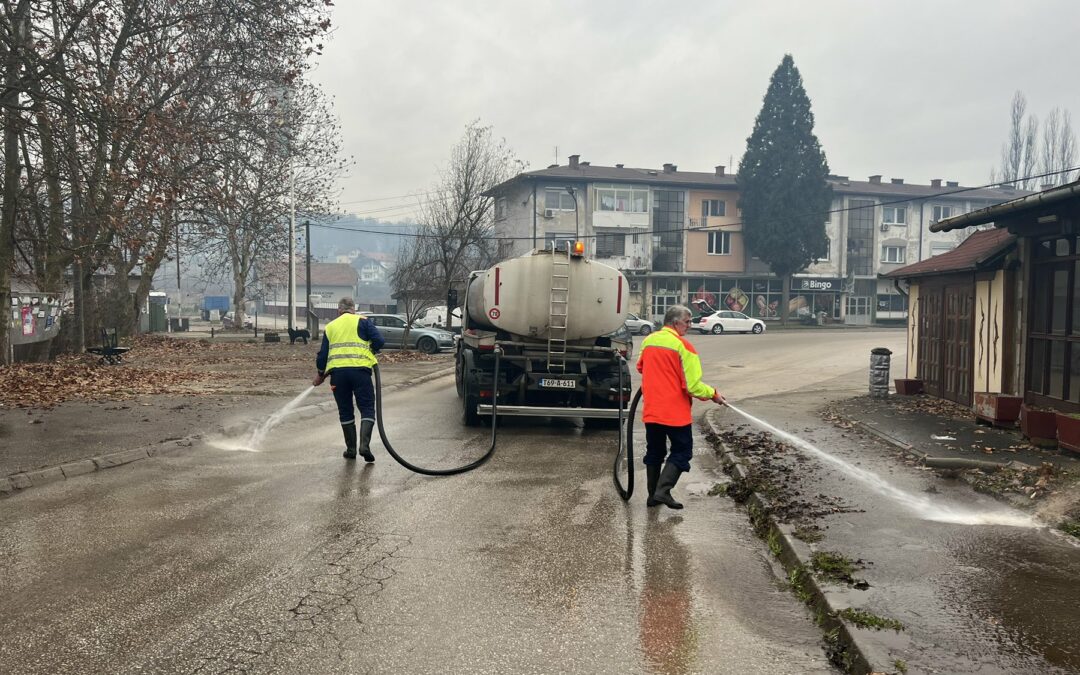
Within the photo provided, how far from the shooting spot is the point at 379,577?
17.1ft

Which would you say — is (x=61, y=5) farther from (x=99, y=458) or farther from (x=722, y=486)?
(x=722, y=486)

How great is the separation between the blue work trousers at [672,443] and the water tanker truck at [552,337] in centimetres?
407

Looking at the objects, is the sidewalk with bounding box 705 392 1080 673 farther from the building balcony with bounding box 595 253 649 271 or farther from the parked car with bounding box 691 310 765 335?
the building balcony with bounding box 595 253 649 271

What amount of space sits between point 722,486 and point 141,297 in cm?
2965

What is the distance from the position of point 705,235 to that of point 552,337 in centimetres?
4990

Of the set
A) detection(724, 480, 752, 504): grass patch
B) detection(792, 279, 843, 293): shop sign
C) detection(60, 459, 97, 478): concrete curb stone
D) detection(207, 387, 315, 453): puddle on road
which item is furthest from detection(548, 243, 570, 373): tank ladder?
detection(792, 279, 843, 293): shop sign

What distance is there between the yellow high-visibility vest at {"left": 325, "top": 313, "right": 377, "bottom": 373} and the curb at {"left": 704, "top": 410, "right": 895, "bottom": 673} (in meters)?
4.43

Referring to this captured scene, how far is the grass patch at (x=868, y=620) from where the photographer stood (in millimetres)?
4383

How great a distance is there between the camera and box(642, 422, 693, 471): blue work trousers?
7.20 metres

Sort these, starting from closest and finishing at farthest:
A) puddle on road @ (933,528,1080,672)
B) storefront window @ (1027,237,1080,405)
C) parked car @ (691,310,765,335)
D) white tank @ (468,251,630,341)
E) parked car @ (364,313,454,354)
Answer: puddle on road @ (933,528,1080,672)
storefront window @ (1027,237,1080,405)
white tank @ (468,251,630,341)
parked car @ (364,313,454,354)
parked car @ (691,310,765,335)

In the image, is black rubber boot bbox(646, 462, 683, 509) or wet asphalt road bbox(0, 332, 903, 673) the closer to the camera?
wet asphalt road bbox(0, 332, 903, 673)

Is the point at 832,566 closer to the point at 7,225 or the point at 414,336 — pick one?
the point at 7,225

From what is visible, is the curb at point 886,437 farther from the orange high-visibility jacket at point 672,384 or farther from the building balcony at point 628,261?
the building balcony at point 628,261

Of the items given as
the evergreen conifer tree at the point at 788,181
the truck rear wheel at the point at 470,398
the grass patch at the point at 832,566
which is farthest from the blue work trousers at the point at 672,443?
the evergreen conifer tree at the point at 788,181
